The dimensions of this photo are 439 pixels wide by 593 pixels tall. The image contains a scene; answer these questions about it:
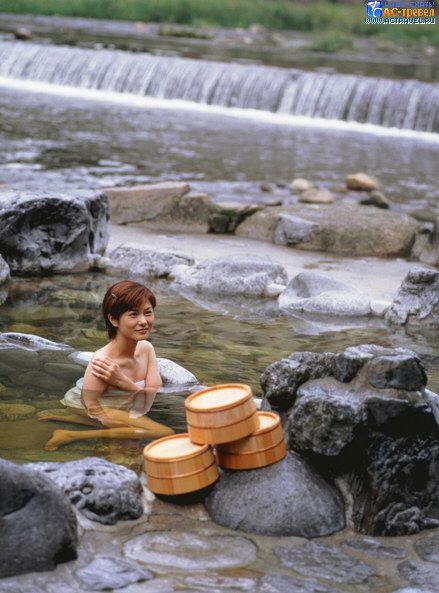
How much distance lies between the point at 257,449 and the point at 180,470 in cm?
32

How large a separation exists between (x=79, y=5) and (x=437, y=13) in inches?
464

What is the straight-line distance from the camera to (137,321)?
546cm

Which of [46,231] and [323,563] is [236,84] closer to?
[46,231]

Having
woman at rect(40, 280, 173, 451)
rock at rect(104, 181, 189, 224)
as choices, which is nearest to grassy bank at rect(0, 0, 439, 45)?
rock at rect(104, 181, 189, 224)

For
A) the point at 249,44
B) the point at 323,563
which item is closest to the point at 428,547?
the point at 323,563

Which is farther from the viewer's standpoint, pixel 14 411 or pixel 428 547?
pixel 14 411

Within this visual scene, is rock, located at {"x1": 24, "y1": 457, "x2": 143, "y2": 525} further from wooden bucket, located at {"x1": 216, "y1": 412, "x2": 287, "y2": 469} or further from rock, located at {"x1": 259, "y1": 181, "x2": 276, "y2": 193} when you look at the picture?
rock, located at {"x1": 259, "y1": 181, "x2": 276, "y2": 193}

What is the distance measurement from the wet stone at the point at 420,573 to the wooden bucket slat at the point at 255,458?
697 mm

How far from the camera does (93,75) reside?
2294 centimetres

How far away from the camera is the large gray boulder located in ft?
26.2

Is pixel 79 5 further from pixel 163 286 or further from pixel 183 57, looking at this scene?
pixel 163 286

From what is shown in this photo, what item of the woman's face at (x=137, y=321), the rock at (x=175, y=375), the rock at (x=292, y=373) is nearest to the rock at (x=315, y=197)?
the rock at (x=175, y=375)

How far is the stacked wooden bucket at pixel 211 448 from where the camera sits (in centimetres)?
431

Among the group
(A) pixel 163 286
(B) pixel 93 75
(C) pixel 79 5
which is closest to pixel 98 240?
(A) pixel 163 286
